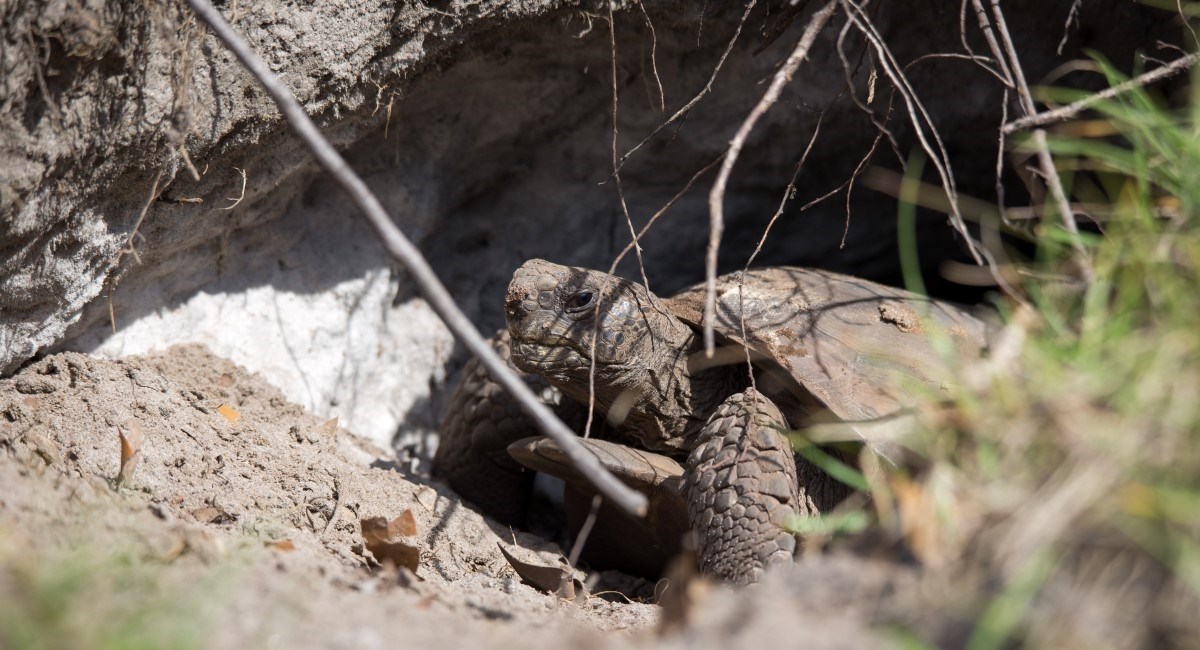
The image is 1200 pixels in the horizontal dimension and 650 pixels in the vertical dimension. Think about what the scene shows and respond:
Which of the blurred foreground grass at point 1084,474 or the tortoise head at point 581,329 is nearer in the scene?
the blurred foreground grass at point 1084,474

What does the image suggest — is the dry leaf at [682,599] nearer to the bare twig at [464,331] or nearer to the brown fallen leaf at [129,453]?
the bare twig at [464,331]

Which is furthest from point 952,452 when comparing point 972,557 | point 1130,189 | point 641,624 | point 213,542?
point 213,542

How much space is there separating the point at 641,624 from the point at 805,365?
983 millimetres

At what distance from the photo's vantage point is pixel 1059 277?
5.62ft

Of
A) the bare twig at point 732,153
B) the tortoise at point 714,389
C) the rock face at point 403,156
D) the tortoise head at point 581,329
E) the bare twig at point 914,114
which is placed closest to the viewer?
the bare twig at point 732,153

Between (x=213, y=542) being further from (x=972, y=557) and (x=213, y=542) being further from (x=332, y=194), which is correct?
(x=332, y=194)

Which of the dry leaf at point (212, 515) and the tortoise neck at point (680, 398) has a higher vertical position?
the dry leaf at point (212, 515)

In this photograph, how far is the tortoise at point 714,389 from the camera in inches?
106

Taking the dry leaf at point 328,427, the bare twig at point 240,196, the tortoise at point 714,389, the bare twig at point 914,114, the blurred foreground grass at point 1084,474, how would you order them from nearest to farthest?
the blurred foreground grass at point 1084,474, the bare twig at point 914,114, the tortoise at point 714,389, the bare twig at point 240,196, the dry leaf at point 328,427

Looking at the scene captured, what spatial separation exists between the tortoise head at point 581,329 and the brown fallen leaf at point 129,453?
3.82 feet

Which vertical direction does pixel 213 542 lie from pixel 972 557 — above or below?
above

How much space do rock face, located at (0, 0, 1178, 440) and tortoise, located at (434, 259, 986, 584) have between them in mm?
620

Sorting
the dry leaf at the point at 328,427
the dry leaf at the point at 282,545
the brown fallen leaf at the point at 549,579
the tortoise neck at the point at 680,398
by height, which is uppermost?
the dry leaf at the point at 282,545

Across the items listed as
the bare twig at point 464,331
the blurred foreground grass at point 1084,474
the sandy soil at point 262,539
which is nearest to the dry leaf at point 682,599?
the sandy soil at point 262,539
